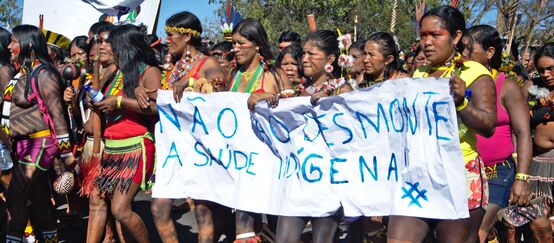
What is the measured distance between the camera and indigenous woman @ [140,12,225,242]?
4787mm

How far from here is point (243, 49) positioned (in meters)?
4.82

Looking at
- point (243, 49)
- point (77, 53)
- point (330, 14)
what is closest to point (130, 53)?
point (243, 49)

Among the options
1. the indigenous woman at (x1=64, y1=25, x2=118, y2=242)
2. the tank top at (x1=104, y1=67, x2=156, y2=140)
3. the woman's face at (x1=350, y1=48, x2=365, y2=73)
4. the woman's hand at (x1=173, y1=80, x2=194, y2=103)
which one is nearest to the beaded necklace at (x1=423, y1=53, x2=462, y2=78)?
the woman's hand at (x1=173, y1=80, x2=194, y2=103)

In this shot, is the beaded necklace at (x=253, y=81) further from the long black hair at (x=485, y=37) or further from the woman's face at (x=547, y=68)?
the woman's face at (x=547, y=68)

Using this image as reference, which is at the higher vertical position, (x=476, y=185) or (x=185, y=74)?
(x=185, y=74)

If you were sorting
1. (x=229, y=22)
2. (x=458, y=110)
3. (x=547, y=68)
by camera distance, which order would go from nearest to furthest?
1. (x=458, y=110)
2. (x=547, y=68)
3. (x=229, y=22)

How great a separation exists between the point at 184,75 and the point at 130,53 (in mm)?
459

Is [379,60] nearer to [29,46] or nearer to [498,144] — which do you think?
[498,144]

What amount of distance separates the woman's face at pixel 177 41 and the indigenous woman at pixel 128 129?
0.63 feet

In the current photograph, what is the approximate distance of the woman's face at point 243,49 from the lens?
15.8 feet

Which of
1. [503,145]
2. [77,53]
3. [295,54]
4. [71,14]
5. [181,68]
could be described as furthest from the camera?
[71,14]

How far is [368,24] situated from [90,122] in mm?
24667

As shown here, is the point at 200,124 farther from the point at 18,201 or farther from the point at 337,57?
the point at 18,201

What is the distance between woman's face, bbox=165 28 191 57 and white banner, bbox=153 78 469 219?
542 mm
